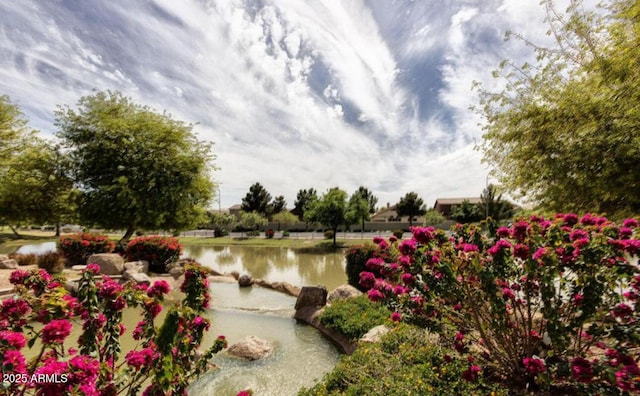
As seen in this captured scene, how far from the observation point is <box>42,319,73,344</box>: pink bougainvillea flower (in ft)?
6.62

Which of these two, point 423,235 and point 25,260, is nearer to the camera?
point 423,235

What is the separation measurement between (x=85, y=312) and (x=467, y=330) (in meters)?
4.67

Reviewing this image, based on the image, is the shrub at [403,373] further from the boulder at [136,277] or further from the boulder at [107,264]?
the boulder at [107,264]

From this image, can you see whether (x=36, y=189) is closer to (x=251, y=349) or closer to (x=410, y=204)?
(x=251, y=349)

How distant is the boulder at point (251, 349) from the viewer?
5.55 m

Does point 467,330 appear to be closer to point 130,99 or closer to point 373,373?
point 373,373

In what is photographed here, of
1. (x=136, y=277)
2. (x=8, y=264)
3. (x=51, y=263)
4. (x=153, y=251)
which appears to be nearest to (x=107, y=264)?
(x=51, y=263)

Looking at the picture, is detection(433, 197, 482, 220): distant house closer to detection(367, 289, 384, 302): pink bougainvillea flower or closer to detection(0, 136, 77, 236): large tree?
detection(0, 136, 77, 236): large tree

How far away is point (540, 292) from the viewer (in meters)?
3.32

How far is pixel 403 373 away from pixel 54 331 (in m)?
3.71

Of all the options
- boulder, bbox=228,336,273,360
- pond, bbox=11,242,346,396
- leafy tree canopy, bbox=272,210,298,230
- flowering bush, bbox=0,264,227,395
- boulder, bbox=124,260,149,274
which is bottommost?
pond, bbox=11,242,346,396

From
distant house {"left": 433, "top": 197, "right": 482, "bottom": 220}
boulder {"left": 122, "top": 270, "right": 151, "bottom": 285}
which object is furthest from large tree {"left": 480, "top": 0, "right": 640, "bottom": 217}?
distant house {"left": 433, "top": 197, "right": 482, "bottom": 220}

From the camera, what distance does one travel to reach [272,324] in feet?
25.1

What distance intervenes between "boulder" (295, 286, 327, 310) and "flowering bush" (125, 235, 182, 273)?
29.9ft
